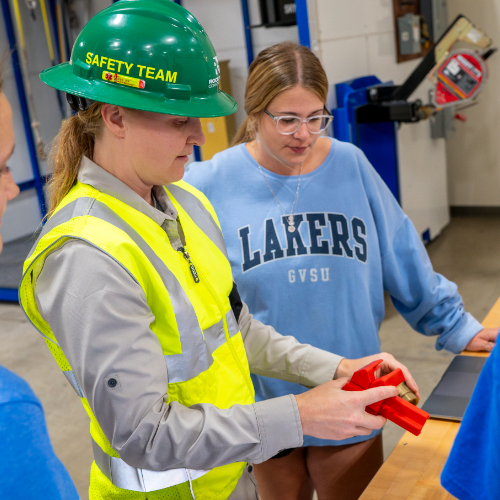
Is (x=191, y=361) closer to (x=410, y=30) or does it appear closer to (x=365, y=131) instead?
(x=365, y=131)

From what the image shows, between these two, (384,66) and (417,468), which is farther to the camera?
(384,66)

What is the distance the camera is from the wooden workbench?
1.14 m

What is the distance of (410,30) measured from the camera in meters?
4.27

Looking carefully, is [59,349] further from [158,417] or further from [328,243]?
[328,243]

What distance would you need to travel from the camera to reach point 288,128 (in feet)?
5.15

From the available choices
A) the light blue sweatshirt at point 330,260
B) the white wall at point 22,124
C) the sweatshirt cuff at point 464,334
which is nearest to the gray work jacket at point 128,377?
the light blue sweatshirt at point 330,260

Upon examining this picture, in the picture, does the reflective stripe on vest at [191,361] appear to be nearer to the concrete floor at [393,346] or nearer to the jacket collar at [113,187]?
the jacket collar at [113,187]

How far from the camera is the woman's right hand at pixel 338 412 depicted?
104 cm

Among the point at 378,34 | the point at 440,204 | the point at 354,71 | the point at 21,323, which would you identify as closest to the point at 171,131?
the point at 354,71

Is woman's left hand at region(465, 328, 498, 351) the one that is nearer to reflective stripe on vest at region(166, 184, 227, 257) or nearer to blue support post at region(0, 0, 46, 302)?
reflective stripe on vest at region(166, 184, 227, 257)

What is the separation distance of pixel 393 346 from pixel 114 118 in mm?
2966

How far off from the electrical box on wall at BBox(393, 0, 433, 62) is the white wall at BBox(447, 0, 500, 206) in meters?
0.98

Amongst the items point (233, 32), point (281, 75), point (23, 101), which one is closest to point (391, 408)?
point (281, 75)

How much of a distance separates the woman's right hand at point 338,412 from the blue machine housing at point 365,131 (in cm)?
257
